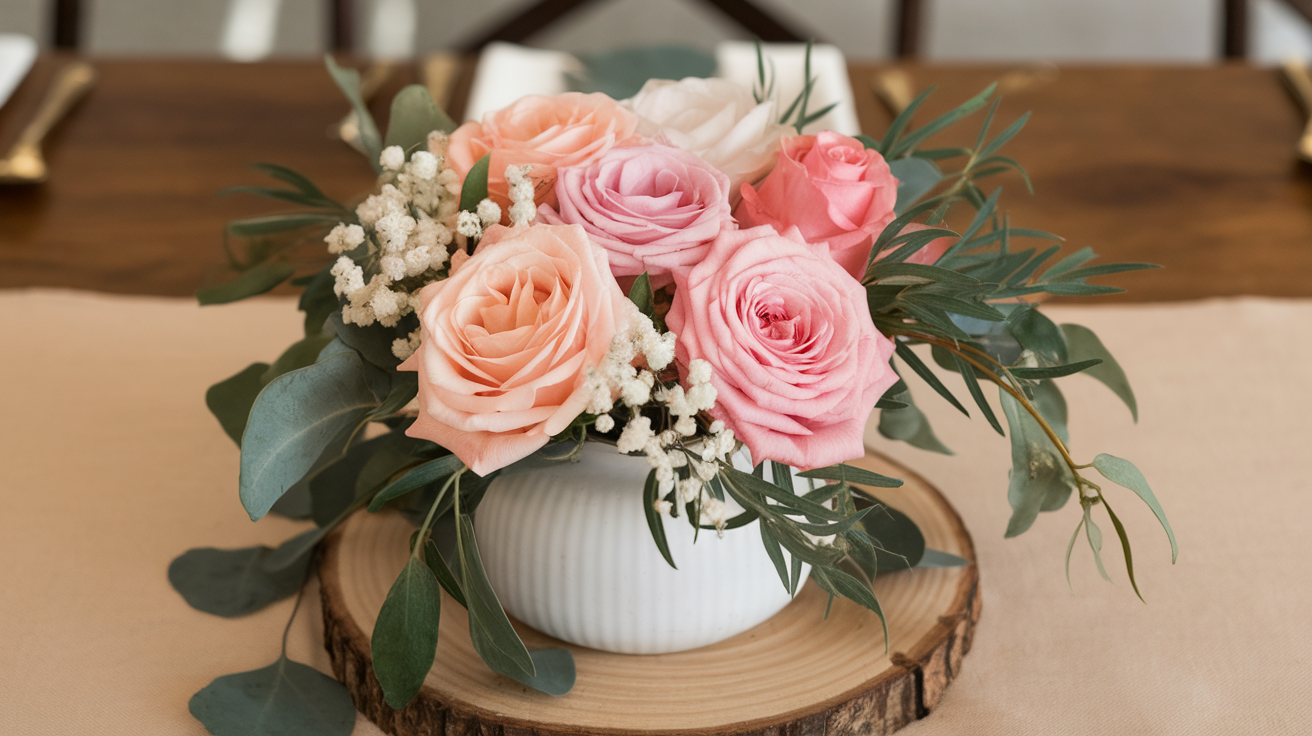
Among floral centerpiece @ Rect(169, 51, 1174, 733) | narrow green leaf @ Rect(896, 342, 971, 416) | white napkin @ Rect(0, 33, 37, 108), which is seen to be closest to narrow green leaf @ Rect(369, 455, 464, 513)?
floral centerpiece @ Rect(169, 51, 1174, 733)

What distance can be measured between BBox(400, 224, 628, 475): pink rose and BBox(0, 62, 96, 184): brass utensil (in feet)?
3.35

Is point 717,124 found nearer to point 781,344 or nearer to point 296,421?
point 781,344

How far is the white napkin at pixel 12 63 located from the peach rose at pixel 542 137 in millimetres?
1146

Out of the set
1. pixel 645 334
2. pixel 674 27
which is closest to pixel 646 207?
pixel 645 334

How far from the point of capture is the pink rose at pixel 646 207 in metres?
0.48

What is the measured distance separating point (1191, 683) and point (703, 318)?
14.8 inches

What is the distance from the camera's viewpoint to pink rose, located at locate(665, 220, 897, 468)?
450 millimetres

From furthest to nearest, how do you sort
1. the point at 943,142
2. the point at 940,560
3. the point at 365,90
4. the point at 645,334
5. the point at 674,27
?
the point at 674,27
the point at 365,90
the point at 943,142
the point at 940,560
the point at 645,334

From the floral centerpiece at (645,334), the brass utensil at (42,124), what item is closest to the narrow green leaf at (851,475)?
the floral centerpiece at (645,334)

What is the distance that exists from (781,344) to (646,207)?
0.29 feet

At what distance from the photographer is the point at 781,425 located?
45cm

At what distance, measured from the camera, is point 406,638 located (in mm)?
Result: 514

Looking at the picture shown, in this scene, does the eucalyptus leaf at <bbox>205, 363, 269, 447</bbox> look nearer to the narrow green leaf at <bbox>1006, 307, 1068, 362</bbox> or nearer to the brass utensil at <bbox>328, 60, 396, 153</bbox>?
the narrow green leaf at <bbox>1006, 307, 1068, 362</bbox>

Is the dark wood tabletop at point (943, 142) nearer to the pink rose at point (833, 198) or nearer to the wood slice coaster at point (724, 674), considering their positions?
the wood slice coaster at point (724, 674)
